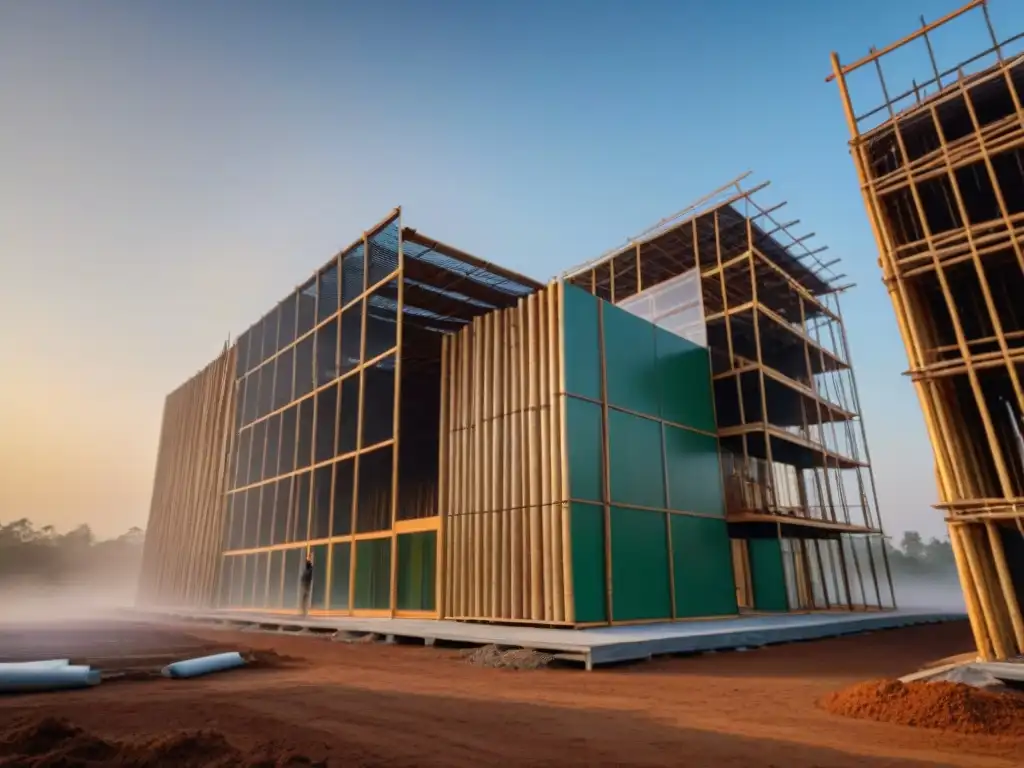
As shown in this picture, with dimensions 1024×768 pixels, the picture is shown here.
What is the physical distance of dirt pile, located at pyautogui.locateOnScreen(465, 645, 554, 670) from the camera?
9641mm

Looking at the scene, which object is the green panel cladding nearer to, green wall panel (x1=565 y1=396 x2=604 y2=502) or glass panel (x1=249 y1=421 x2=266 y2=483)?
green wall panel (x1=565 y1=396 x2=604 y2=502)

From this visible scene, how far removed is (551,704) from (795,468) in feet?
71.2

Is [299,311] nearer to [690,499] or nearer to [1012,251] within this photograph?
[690,499]

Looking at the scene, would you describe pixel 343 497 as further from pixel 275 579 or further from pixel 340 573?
pixel 275 579

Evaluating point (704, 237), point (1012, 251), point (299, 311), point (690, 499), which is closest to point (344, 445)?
point (299, 311)

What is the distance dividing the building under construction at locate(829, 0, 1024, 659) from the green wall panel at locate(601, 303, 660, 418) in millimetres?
6928

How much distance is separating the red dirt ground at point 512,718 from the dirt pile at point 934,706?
0.19 m

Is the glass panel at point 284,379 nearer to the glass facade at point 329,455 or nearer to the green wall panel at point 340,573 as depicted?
the glass facade at point 329,455

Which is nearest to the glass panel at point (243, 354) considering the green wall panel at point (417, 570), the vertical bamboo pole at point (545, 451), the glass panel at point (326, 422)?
the glass panel at point (326, 422)

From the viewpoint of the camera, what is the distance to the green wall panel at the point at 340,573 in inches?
789

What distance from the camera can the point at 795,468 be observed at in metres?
25.0

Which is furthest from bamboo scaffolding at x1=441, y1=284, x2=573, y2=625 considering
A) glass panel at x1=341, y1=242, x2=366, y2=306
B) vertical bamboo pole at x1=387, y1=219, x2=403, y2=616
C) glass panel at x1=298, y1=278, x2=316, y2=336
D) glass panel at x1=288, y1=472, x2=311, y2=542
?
glass panel at x1=298, y1=278, x2=316, y2=336

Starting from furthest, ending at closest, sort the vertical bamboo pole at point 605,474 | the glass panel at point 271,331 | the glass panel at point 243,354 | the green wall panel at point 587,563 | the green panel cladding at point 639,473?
the glass panel at point 243,354 < the glass panel at point 271,331 < the green panel cladding at point 639,473 < the vertical bamboo pole at point 605,474 < the green wall panel at point 587,563

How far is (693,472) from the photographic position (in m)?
18.3
